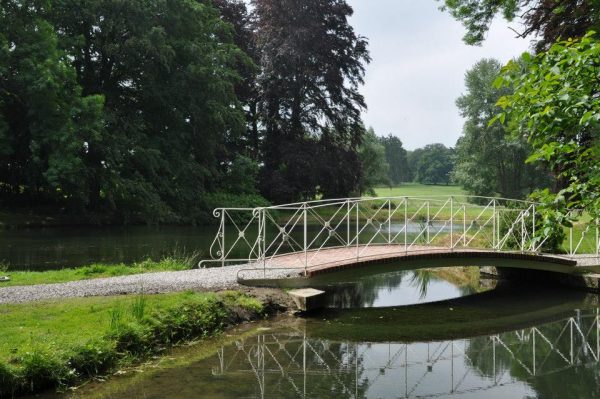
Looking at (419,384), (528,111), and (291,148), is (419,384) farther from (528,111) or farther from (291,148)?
(291,148)

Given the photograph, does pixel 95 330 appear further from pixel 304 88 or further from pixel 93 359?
pixel 304 88

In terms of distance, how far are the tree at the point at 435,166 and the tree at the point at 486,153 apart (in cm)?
6410

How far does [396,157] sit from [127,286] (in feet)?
376

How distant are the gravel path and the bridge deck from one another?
78 centimetres

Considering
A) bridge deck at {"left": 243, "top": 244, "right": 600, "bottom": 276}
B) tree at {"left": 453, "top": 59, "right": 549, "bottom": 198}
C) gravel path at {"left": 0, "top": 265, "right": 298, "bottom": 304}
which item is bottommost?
gravel path at {"left": 0, "top": 265, "right": 298, "bottom": 304}

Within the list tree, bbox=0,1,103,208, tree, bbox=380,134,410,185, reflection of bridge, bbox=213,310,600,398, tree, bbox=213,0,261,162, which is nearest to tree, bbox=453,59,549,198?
tree, bbox=213,0,261,162

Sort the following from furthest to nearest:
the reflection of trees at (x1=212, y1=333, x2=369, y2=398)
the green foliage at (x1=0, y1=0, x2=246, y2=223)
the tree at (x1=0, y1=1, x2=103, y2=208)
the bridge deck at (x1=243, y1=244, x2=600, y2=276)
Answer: the green foliage at (x1=0, y1=0, x2=246, y2=223), the tree at (x1=0, y1=1, x2=103, y2=208), the bridge deck at (x1=243, y1=244, x2=600, y2=276), the reflection of trees at (x1=212, y1=333, x2=369, y2=398)

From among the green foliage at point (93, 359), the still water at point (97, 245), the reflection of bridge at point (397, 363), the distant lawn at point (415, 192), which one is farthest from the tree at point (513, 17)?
the distant lawn at point (415, 192)

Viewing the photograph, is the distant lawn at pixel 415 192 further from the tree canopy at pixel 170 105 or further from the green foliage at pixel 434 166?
the tree canopy at pixel 170 105

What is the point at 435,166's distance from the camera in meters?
120

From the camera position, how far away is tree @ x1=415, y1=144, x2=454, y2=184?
390ft

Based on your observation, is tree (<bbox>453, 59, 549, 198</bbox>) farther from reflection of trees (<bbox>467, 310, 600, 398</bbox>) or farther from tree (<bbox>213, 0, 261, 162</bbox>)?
reflection of trees (<bbox>467, 310, 600, 398</bbox>)

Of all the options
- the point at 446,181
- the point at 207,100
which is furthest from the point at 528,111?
the point at 446,181

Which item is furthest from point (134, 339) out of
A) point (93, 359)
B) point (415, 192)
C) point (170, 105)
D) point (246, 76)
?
point (415, 192)
